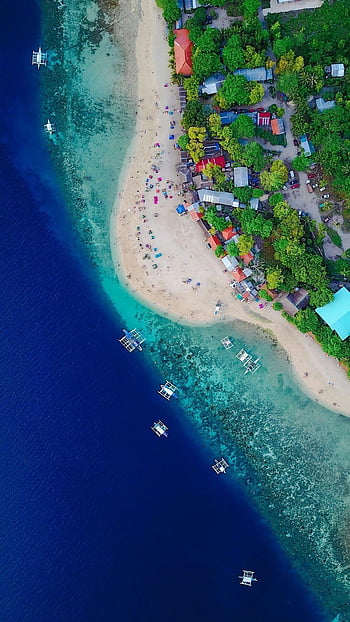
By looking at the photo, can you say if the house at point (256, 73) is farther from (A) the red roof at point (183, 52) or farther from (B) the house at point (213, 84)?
(A) the red roof at point (183, 52)

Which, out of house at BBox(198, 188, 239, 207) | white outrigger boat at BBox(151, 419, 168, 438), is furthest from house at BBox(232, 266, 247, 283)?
white outrigger boat at BBox(151, 419, 168, 438)

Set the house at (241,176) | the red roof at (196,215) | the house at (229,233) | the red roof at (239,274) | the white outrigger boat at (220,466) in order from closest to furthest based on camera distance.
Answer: the house at (241,176) → the house at (229,233) → the red roof at (239,274) → the red roof at (196,215) → the white outrigger boat at (220,466)

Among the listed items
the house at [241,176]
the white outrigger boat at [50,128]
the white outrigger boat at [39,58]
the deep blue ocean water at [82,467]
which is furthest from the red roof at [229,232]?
the white outrigger boat at [39,58]

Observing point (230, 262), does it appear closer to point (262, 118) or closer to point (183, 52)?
point (262, 118)

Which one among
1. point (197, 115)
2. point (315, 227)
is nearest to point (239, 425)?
point (315, 227)

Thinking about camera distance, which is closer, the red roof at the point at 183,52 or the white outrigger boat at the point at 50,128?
the red roof at the point at 183,52

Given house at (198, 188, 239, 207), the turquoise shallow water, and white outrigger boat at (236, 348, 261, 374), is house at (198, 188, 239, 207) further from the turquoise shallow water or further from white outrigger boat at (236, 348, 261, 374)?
white outrigger boat at (236, 348, 261, 374)
